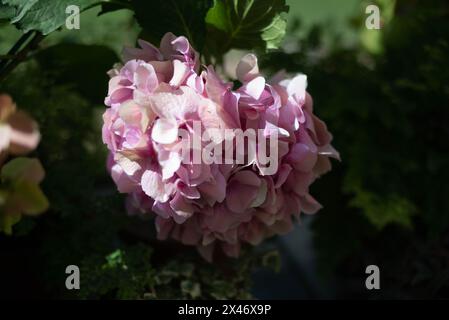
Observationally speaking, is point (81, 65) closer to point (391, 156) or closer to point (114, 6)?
point (114, 6)

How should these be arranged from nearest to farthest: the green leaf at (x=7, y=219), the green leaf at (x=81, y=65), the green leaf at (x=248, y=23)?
the green leaf at (x=7, y=219)
the green leaf at (x=248, y=23)
the green leaf at (x=81, y=65)

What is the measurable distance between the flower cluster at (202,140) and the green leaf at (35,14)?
0.06 metres

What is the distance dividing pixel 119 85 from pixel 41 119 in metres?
0.19

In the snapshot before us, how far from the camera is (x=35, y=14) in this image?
1.60ft

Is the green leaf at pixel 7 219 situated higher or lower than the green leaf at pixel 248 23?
lower

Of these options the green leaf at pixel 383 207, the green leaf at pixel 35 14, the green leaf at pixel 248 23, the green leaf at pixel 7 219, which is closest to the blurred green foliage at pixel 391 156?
the green leaf at pixel 383 207

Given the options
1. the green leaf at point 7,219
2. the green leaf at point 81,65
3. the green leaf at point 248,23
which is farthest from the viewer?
the green leaf at point 81,65

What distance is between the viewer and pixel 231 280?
0.63 metres

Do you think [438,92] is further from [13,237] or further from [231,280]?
[13,237]

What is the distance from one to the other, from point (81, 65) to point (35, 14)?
0.20 metres

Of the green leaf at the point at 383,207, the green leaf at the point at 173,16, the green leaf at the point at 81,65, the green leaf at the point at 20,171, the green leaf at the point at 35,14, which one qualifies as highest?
the green leaf at the point at 35,14

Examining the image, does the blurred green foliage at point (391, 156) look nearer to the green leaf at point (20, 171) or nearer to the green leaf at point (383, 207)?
the green leaf at point (383, 207)

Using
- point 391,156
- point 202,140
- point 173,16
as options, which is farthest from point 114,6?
point 391,156

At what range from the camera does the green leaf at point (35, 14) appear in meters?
0.48
